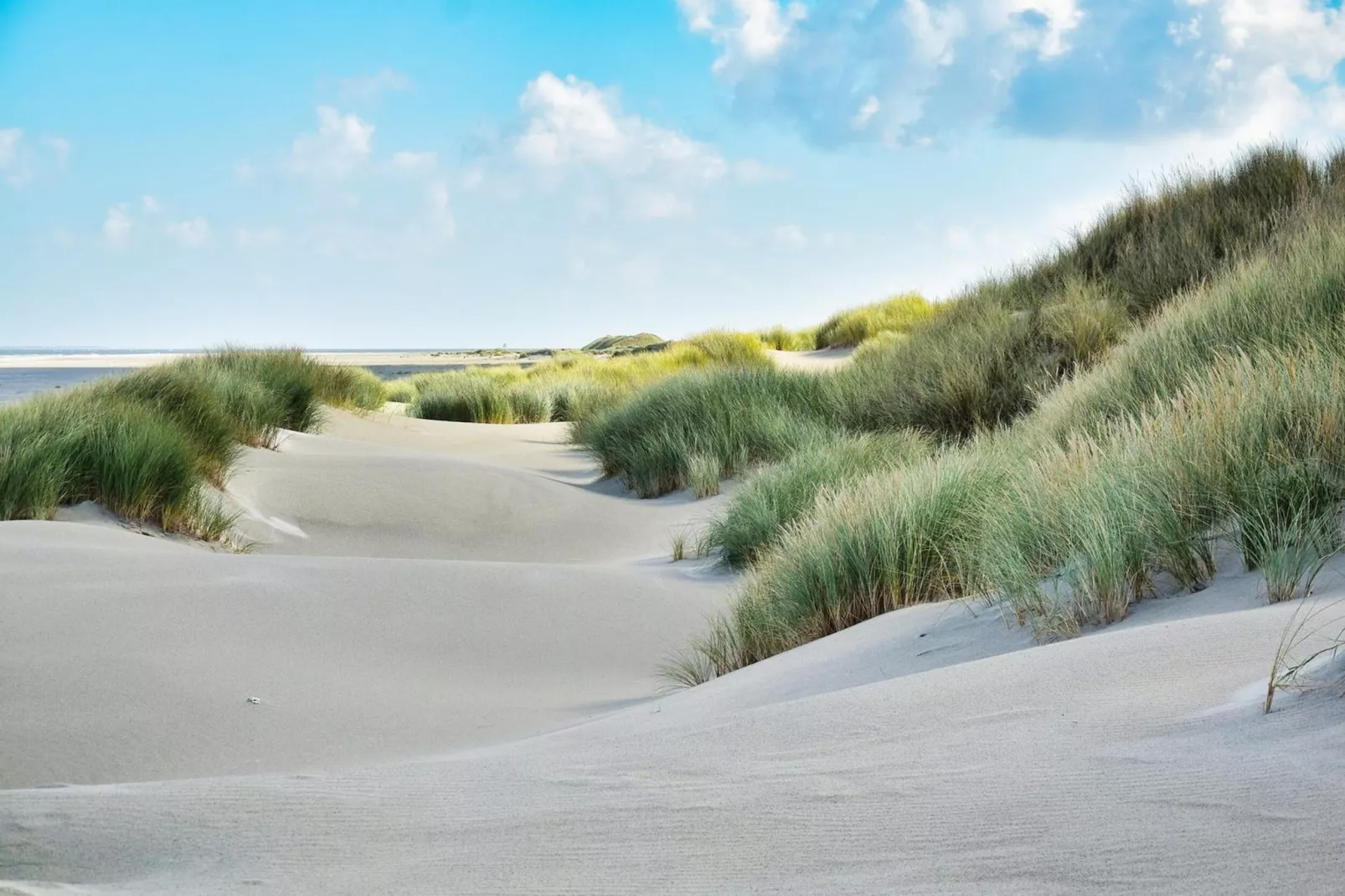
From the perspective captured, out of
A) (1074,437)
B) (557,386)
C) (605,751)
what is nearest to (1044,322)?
(1074,437)

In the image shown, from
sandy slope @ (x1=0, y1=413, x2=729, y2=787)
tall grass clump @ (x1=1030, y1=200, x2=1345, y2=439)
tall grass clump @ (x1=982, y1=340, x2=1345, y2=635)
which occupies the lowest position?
sandy slope @ (x1=0, y1=413, x2=729, y2=787)

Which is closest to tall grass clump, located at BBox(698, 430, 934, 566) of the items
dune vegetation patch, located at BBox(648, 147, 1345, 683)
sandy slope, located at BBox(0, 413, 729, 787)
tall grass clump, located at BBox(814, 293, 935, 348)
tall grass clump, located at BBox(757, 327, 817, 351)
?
dune vegetation patch, located at BBox(648, 147, 1345, 683)

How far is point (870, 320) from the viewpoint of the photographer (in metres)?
21.0

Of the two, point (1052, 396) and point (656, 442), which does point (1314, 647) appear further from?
point (656, 442)

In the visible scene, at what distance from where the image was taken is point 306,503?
7.71m

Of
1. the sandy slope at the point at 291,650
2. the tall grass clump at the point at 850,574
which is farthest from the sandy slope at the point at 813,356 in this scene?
the tall grass clump at the point at 850,574

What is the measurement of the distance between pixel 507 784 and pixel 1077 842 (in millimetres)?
983

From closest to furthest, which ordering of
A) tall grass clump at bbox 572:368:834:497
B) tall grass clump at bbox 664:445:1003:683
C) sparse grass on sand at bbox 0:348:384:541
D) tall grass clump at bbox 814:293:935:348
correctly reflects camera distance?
tall grass clump at bbox 664:445:1003:683 < sparse grass on sand at bbox 0:348:384:541 < tall grass clump at bbox 572:368:834:497 < tall grass clump at bbox 814:293:935:348

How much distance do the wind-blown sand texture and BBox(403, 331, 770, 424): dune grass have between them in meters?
9.35

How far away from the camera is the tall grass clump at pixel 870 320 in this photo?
20.5 m

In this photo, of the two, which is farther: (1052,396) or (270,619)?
(1052,396)

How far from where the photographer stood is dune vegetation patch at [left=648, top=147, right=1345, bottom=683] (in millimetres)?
2998

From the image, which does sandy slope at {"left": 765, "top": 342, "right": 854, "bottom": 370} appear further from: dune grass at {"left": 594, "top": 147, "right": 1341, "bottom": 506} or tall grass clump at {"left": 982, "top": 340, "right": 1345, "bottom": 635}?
tall grass clump at {"left": 982, "top": 340, "right": 1345, "bottom": 635}

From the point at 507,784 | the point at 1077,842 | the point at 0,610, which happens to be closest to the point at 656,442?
the point at 0,610
